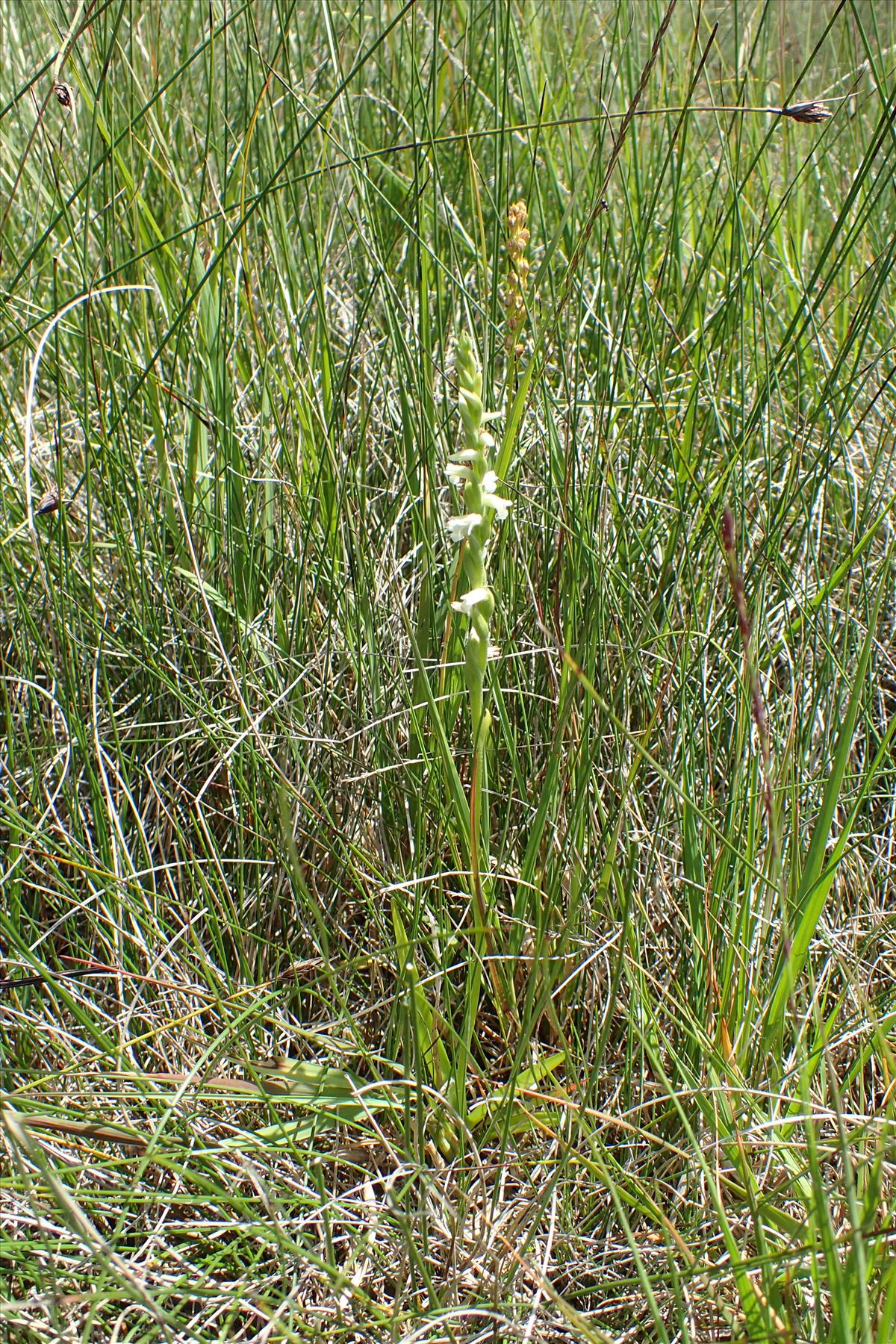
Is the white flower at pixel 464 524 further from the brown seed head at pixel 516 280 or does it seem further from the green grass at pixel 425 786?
the brown seed head at pixel 516 280

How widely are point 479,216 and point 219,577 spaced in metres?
0.88

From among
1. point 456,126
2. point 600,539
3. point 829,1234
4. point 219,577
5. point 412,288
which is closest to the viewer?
point 829,1234

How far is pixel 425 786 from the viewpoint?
1.52m

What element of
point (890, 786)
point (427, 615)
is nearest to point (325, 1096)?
point (427, 615)

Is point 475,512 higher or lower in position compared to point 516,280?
lower

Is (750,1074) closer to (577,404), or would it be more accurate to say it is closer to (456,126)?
(577,404)

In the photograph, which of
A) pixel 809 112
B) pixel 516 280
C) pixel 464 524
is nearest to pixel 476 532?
pixel 464 524

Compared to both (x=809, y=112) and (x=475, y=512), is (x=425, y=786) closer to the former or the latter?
(x=475, y=512)

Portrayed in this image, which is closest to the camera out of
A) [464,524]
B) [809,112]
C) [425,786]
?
[464,524]

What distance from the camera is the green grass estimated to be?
3.66 feet

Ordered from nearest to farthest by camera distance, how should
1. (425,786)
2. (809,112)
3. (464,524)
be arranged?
1. (464,524)
2. (809,112)
3. (425,786)

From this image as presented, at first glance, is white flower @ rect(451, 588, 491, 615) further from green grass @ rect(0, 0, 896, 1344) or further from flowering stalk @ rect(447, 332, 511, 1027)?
green grass @ rect(0, 0, 896, 1344)

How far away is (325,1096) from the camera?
123 cm

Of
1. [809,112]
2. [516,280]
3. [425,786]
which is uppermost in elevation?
[809,112]
